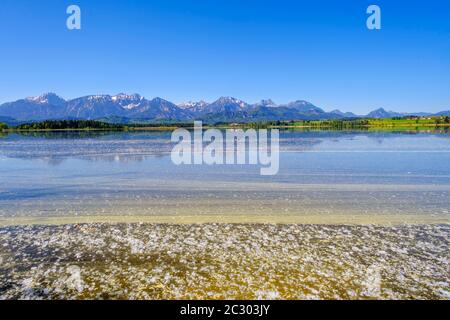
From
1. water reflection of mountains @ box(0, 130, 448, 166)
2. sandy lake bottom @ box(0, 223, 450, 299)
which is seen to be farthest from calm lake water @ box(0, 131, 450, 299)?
water reflection of mountains @ box(0, 130, 448, 166)

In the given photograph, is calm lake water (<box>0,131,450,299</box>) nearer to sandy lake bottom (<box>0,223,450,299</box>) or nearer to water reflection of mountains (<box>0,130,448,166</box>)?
sandy lake bottom (<box>0,223,450,299</box>)

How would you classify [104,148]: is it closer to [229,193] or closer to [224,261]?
[229,193]

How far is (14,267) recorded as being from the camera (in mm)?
5738

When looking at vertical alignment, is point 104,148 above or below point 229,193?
above

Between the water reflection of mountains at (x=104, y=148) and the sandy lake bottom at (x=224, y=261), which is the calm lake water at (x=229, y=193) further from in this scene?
the water reflection of mountains at (x=104, y=148)

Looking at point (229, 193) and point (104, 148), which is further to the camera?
point (104, 148)

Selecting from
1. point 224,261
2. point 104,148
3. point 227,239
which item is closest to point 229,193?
point 227,239

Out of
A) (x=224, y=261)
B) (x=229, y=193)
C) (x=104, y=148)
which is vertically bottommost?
(x=224, y=261)

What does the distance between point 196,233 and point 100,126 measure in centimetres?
15017

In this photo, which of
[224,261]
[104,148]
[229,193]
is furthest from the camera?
[104,148]

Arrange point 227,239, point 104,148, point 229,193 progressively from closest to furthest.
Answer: point 227,239
point 229,193
point 104,148

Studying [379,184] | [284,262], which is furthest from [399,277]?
[379,184]
